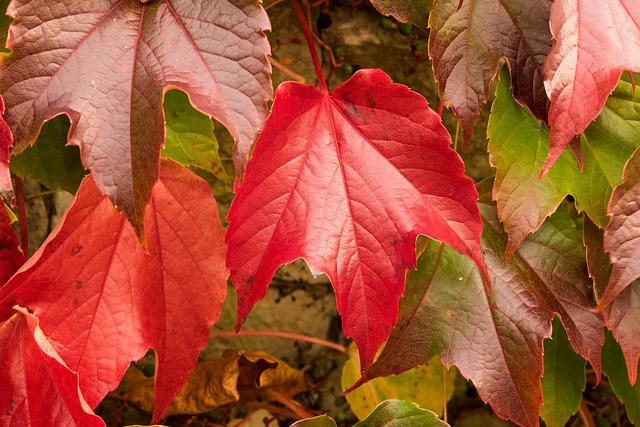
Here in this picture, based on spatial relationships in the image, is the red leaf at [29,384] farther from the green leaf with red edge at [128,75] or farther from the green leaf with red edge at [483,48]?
the green leaf with red edge at [483,48]

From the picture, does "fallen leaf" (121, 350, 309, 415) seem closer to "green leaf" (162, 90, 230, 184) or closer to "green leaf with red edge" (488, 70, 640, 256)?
"green leaf" (162, 90, 230, 184)

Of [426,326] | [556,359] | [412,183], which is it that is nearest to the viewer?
[412,183]

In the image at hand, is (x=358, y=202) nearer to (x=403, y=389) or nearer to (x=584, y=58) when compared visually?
(x=584, y=58)

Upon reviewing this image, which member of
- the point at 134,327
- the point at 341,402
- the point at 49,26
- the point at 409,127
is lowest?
the point at 341,402

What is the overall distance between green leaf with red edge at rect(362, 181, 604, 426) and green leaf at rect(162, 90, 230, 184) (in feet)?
0.93

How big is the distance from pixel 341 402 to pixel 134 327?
598 millimetres

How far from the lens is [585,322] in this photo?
0.68m

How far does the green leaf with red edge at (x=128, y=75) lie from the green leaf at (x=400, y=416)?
0.35 meters

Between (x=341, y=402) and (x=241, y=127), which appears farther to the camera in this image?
(x=341, y=402)

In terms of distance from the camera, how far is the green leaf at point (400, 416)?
0.65 meters


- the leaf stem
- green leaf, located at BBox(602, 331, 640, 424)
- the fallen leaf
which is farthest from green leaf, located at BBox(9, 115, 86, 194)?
green leaf, located at BBox(602, 331, 640, 424)

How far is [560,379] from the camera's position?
→ 33.8 inches

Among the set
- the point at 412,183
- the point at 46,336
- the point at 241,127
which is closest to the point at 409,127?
the point at 412,183

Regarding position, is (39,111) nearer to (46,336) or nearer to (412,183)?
(46,336)
